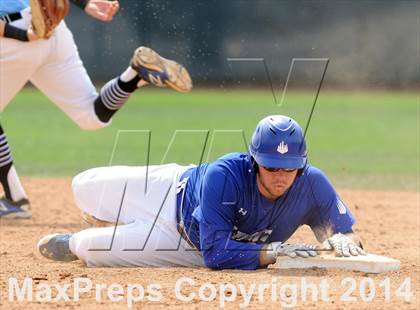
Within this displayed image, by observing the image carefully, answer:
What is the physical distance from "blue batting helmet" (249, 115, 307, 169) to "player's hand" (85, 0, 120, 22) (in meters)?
2.27

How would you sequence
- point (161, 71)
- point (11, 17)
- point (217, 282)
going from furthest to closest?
point (11, 17), point (161, 71), point (217, 282)

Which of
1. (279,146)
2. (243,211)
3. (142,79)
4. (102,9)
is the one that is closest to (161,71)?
(142,79)

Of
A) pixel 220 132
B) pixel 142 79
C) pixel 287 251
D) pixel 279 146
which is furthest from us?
pixel 220 132

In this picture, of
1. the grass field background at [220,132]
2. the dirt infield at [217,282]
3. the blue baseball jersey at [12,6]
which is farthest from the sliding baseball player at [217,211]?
the blue baseball jersey at [12,6]

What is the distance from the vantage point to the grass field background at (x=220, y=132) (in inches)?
468

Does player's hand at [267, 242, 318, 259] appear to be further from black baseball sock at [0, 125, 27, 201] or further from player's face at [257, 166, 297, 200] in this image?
black baseball sock at [0, 125, 27, 201]

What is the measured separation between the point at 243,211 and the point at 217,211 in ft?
0.68

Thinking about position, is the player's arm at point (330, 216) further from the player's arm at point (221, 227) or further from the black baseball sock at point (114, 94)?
the black baseball sock at point (114, 94)

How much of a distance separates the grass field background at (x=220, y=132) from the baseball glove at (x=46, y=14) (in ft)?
5.12

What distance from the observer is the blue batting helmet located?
511 cm

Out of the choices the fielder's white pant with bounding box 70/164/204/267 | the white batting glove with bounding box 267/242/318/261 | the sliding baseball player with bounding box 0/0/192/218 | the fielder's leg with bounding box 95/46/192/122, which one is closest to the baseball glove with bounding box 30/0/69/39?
the sliding baseball player with bounding box 0/0/192/218

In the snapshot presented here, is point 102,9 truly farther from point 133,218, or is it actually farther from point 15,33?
point 133,218

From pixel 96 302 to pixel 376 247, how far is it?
2.90 m

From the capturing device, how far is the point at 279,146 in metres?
5.11
